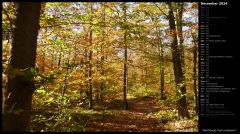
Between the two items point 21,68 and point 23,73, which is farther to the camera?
point 21,68

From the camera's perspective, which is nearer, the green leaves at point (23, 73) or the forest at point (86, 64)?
the green leaves at point (23, 73)

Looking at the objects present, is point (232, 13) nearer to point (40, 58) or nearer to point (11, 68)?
point (11, 68)

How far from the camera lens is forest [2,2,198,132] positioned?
4988 millimetres

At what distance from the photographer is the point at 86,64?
1168 cm

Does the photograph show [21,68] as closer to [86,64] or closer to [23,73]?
[23,73]

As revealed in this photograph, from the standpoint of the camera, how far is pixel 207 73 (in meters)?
5.96

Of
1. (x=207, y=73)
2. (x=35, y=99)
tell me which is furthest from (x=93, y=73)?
(x=207, y=73)

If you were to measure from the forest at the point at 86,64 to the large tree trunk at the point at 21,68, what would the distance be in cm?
1

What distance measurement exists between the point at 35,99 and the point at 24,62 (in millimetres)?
5335

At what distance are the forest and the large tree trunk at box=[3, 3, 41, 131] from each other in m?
0.01

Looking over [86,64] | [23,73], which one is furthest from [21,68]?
[86,64]

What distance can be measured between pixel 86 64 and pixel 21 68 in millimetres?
6743

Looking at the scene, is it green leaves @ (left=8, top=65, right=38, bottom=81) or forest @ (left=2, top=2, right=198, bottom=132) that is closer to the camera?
green leaves @ (left=8, top=65, right=38, bottom=81)

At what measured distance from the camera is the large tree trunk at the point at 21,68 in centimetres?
488
